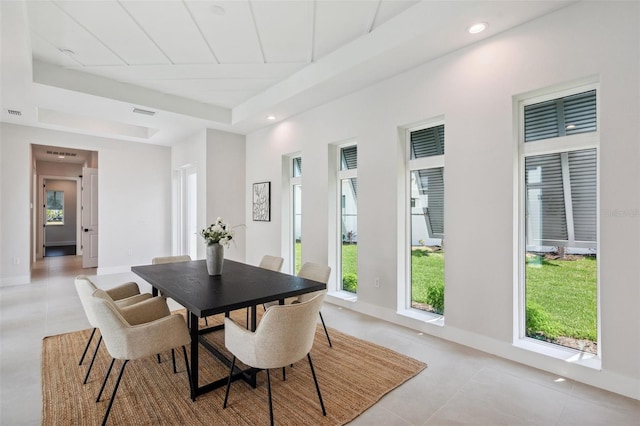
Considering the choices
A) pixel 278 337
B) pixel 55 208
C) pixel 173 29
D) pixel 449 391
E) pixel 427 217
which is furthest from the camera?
pixel 55 208

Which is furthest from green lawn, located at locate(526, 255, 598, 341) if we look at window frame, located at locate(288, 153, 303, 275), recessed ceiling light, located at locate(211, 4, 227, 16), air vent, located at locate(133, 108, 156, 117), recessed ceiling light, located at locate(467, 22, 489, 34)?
air vent, located at locate(133, 108, 156, 117)

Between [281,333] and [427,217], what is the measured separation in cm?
249

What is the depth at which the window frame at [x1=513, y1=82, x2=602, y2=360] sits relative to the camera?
250cm

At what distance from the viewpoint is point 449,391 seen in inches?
90.7

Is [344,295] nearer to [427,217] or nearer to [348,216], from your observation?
[348,216]

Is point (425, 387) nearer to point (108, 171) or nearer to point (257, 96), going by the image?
point (257, 96)

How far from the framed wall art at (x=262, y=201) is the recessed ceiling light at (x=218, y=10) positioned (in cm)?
302

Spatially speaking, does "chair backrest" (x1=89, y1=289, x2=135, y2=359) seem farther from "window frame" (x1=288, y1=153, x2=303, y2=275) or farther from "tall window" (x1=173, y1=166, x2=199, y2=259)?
"tall window" (x1=173, y1=166, x2=199, y2=259)

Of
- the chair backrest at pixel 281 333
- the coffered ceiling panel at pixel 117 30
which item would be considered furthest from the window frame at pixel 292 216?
the chair backrest at pixel 281 333

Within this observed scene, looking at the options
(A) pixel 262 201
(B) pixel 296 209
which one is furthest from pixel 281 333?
(A) pixel 262 201

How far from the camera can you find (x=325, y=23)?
3131 mm

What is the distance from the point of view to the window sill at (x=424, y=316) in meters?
3.45

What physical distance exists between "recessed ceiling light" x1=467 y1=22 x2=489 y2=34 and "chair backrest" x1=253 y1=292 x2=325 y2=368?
271 cm

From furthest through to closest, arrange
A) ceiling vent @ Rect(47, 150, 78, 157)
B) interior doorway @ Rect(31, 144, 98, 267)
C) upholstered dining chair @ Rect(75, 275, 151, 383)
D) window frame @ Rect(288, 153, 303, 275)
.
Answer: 1. ceiling vent @ Rect(47, 150, 78, 157)
2. interior doorway @ Rect(31, 144, 98, 267)
3. window frame @ Rect(288, 153, 303, 275)
4. upholstered dining chair @ Rect(75, 275, 151, 383)
